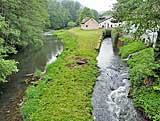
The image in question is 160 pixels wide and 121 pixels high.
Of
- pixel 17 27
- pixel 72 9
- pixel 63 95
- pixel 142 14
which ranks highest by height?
pixel 72 9

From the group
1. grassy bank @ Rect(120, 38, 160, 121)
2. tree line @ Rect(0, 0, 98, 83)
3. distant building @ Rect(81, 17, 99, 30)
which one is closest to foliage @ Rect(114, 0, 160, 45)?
grassy bank @ Rect(120, 38, 160, 121)

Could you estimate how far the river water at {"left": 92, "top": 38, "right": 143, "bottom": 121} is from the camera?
59.9ft

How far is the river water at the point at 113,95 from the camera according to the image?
59.9 feet

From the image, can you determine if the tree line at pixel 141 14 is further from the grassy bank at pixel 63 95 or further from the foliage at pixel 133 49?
the foliage at pixel 133 49

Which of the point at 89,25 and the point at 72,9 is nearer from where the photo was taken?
the point at 89,25

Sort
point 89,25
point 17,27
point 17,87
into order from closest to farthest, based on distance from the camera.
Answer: point 17,87, point 17,27, point 89,25

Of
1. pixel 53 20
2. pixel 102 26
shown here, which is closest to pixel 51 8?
pixel 53 20

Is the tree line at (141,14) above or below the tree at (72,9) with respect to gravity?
below

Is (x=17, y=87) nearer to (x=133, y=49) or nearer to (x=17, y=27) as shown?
(x=17, y=27)

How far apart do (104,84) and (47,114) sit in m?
8.72

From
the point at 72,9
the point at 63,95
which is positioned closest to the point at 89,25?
the point at 72,9

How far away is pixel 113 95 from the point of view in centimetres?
2188

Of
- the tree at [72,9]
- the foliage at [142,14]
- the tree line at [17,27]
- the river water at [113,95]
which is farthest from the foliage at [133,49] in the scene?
the tree at [72,9]

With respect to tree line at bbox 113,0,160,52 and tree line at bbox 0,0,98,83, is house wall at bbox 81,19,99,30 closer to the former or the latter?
tree line at bbox 0,0,98,83
